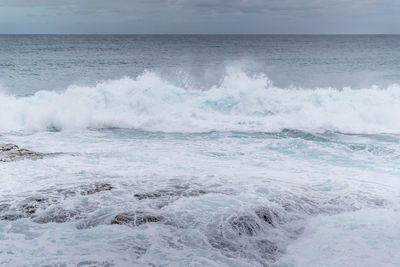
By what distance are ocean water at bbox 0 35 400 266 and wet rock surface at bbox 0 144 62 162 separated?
0.03 meters

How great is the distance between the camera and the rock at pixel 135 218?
6641mm

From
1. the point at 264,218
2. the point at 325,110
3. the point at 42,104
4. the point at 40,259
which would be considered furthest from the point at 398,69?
the point at 40,259

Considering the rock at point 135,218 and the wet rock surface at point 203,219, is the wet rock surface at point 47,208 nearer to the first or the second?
the wet rock surface at point 203,219

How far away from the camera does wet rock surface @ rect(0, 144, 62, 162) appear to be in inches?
400

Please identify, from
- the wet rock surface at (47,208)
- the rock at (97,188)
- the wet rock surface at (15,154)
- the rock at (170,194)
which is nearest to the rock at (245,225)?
the rock at (170,194)

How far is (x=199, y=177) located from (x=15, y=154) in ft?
16.3

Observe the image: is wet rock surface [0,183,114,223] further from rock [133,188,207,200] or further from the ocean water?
rock [133,188,207,200]

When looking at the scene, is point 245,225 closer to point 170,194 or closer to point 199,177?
point 170,194

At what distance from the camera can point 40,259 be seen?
5.48 meters

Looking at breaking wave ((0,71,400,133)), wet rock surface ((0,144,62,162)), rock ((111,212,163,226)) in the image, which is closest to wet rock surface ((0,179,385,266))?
rock ((111,212,163,226))

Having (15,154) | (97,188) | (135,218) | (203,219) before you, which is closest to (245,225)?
(203,219)

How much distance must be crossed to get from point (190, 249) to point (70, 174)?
432cm

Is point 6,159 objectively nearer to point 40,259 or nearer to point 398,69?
point 40,259

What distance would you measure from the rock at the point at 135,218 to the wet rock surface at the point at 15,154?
4.50 m
